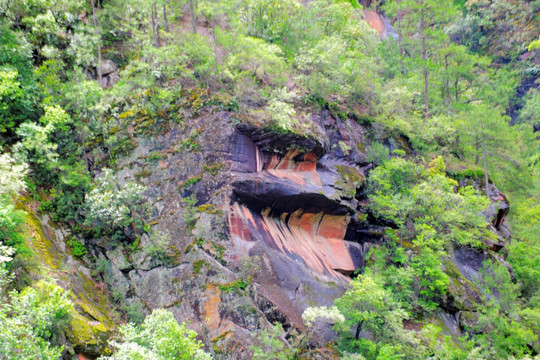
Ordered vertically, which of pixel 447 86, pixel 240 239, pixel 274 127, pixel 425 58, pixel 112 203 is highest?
pixel 425 58

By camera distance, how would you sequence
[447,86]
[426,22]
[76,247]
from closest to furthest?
[76,247] → [426,22] → [447,86]

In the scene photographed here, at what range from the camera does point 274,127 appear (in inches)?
739

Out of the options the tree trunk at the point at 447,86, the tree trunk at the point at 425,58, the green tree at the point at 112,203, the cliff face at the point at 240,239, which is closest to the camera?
the cliff face at the point at 240,239

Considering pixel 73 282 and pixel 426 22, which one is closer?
pixel 73 282

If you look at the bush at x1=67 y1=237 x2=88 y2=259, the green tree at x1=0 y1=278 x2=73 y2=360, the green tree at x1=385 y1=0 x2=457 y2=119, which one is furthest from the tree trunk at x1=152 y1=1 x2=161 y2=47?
the green tree at x1=385 y1=0 x2=457 y2=119

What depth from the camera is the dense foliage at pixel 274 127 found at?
13.7 m

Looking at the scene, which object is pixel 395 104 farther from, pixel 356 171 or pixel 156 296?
pixel 156 296

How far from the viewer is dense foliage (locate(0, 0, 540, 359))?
13.7m

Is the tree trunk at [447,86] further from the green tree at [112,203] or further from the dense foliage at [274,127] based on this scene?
the green tree at [112,203]

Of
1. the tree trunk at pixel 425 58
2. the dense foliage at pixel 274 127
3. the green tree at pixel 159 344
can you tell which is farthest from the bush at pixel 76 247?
A: the tree trunk at pixel 425 58

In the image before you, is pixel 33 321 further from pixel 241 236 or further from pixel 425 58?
pixel 425 58

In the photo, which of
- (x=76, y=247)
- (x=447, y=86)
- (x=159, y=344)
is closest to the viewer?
(x=159, y=344)

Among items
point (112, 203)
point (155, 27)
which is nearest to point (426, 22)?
point (155, 27)

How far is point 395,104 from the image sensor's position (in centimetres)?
2708
